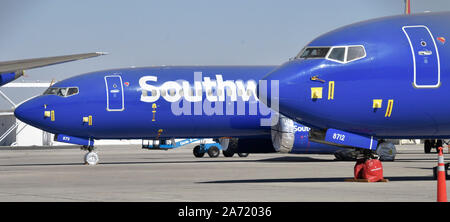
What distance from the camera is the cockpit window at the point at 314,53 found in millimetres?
19562

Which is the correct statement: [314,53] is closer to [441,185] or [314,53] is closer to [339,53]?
[339,53]

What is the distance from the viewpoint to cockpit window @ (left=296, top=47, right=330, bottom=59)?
19562 millimetres

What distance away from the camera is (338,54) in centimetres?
1950

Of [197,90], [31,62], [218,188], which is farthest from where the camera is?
[197,90]

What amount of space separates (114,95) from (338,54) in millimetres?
17250

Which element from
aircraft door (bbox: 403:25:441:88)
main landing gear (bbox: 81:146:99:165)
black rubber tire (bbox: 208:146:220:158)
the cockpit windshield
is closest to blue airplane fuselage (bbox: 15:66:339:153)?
main landing gear (bbox: 81:146:99:165)

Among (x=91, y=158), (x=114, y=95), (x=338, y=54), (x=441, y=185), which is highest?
(x=338, y=54)

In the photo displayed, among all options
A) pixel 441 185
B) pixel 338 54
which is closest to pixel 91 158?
pixel 338 54

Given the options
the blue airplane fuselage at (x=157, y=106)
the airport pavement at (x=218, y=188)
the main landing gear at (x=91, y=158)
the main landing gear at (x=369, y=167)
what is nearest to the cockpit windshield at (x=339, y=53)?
the main landing gear at (x=369, y=167)

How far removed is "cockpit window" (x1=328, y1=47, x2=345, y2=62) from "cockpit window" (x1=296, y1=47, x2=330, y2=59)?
153 mm

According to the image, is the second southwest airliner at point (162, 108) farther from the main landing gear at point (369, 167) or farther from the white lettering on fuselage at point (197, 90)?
the main landing gear at point (369, 167)

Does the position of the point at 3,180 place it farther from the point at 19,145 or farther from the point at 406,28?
the point at 19,145

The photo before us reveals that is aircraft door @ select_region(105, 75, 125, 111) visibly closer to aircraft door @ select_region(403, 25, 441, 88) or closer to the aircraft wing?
the aircraft wing
